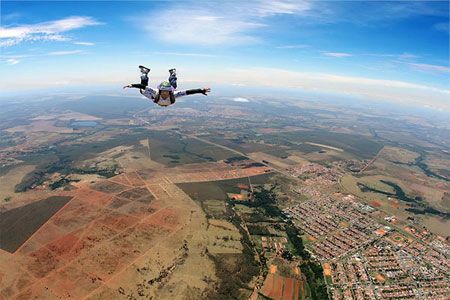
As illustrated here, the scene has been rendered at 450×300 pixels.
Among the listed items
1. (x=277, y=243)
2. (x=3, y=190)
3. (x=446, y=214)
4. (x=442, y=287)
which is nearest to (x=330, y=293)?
(x=277, y=243)

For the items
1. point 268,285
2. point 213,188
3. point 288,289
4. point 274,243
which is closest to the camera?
point 288,289

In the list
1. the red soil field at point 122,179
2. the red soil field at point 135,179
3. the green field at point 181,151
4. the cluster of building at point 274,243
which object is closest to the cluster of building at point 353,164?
the green field at point 181,151

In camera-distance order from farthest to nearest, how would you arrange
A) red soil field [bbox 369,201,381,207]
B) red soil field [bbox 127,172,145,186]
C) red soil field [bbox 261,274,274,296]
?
red soil field [bbox 127,172,145,186], red soil field [bbox 369,201,381,207], red soil field [bbox 261,274,274,296]

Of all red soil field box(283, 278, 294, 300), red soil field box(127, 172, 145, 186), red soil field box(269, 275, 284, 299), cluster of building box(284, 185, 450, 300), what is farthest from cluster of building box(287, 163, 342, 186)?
red soil field box(127, 172, 145, 186)

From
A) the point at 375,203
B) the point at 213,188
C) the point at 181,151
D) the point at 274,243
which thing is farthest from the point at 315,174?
the point at 181,151

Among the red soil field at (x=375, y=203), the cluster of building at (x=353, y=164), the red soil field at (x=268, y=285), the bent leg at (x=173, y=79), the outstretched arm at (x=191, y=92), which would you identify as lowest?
the red soil field at (x=268, y=285)

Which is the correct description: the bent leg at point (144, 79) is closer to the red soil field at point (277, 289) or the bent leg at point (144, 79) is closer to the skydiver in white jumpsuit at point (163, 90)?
the skydiver in white jumpsuit at point (163, 90)

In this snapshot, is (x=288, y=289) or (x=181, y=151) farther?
(x=181, y=151)

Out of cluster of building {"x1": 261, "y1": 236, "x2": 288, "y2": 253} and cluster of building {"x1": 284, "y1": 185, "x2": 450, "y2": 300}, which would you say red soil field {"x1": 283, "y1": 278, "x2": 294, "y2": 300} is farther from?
cluster of building {"x1": 261, "y1": 236, "x2": 288, "y2": 253}

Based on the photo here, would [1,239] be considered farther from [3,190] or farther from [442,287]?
[442,287]

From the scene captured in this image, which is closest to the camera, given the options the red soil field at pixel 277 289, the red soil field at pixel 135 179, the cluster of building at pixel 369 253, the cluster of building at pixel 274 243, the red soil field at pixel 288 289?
the red soil field at pixel 277 289

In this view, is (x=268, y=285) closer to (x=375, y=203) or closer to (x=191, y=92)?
(x=191, y=92)
